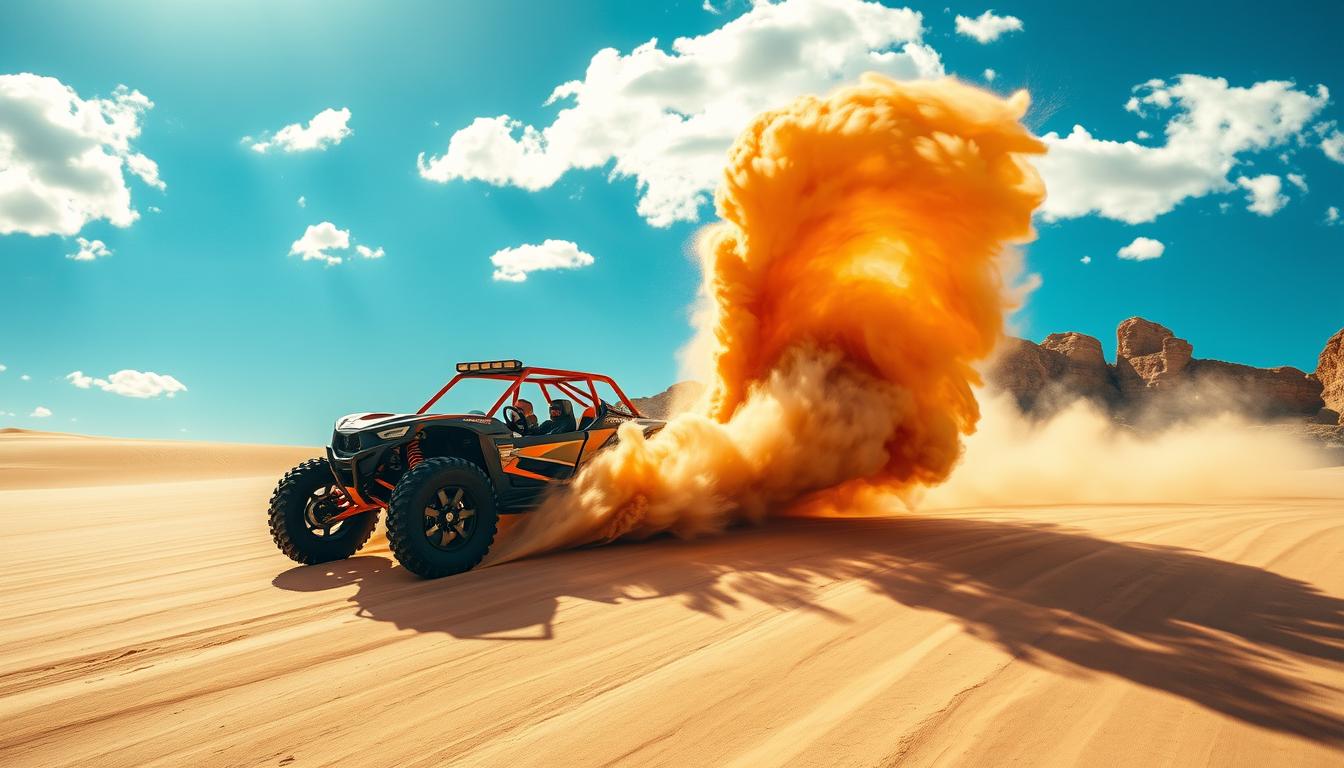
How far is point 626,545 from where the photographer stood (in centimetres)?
721

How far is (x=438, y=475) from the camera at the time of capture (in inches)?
238

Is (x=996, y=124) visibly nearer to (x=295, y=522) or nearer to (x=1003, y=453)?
(x=295, y=522)

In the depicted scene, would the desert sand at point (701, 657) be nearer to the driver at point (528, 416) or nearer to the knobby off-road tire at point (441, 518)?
the knobby off-road tire at point (441, 518)

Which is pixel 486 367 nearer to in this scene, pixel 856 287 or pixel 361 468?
pixel 361 468

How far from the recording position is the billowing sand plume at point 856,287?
28.6 ft

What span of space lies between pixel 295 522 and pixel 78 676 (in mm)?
3270

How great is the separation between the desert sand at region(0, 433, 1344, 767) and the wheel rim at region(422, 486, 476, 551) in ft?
1.44

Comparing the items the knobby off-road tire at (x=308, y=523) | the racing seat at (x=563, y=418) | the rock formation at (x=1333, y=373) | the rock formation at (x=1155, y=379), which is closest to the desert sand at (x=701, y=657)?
Result: the knobby off-road tire at (x=308, y=523)

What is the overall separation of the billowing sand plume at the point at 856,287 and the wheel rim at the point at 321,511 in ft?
11.1

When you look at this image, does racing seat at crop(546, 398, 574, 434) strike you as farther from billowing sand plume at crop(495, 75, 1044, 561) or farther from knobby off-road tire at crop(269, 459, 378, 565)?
knobby off-road tire at crop(269, 459, 378, 565)

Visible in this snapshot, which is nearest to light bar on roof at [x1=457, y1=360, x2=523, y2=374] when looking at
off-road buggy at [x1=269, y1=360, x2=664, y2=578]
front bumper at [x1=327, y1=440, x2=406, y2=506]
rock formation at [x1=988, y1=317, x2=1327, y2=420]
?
off-road buggy at [x1=269, y1=360, x2=664, y2=578]

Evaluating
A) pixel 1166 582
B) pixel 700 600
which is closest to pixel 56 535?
pixel 700 600

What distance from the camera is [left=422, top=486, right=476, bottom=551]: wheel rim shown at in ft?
20.0

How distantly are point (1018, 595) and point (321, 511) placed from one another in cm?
643
